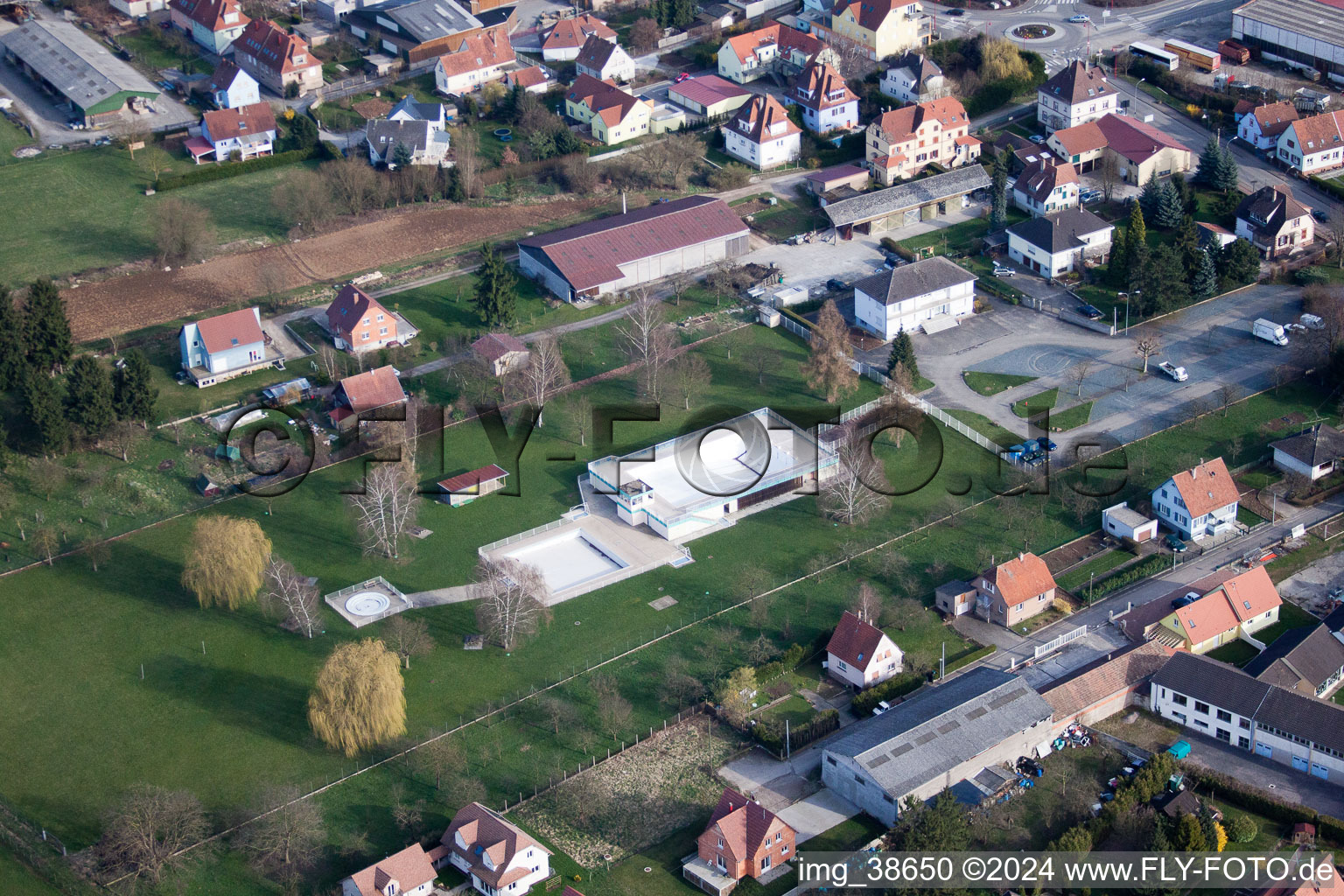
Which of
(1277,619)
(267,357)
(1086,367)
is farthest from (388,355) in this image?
(1277,619)

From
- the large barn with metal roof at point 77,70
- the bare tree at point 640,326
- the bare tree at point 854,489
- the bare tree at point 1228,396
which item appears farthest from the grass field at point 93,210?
the bare tree at point 1228,396

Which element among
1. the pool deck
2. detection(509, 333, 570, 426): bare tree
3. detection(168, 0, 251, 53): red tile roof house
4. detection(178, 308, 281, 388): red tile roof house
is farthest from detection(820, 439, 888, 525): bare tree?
detection(168, 0, 251, 53): red tile roof house

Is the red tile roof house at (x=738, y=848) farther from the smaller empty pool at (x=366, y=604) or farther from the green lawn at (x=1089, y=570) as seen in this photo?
the green lawn at (x=1089, y=570)

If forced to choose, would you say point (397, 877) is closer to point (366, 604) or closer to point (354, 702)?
point (354, 702)

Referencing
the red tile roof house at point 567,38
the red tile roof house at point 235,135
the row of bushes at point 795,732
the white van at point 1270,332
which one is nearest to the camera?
the row of bushes at point 795,732

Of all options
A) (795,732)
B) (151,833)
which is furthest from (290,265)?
(795,732)

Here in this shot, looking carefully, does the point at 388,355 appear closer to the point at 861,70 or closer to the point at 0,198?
the point at 0,198

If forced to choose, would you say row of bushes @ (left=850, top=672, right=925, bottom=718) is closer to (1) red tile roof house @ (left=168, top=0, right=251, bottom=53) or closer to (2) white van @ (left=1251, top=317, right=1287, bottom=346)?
(2) white van @ (left=1251, top=317, right=1287, bottom=346)
